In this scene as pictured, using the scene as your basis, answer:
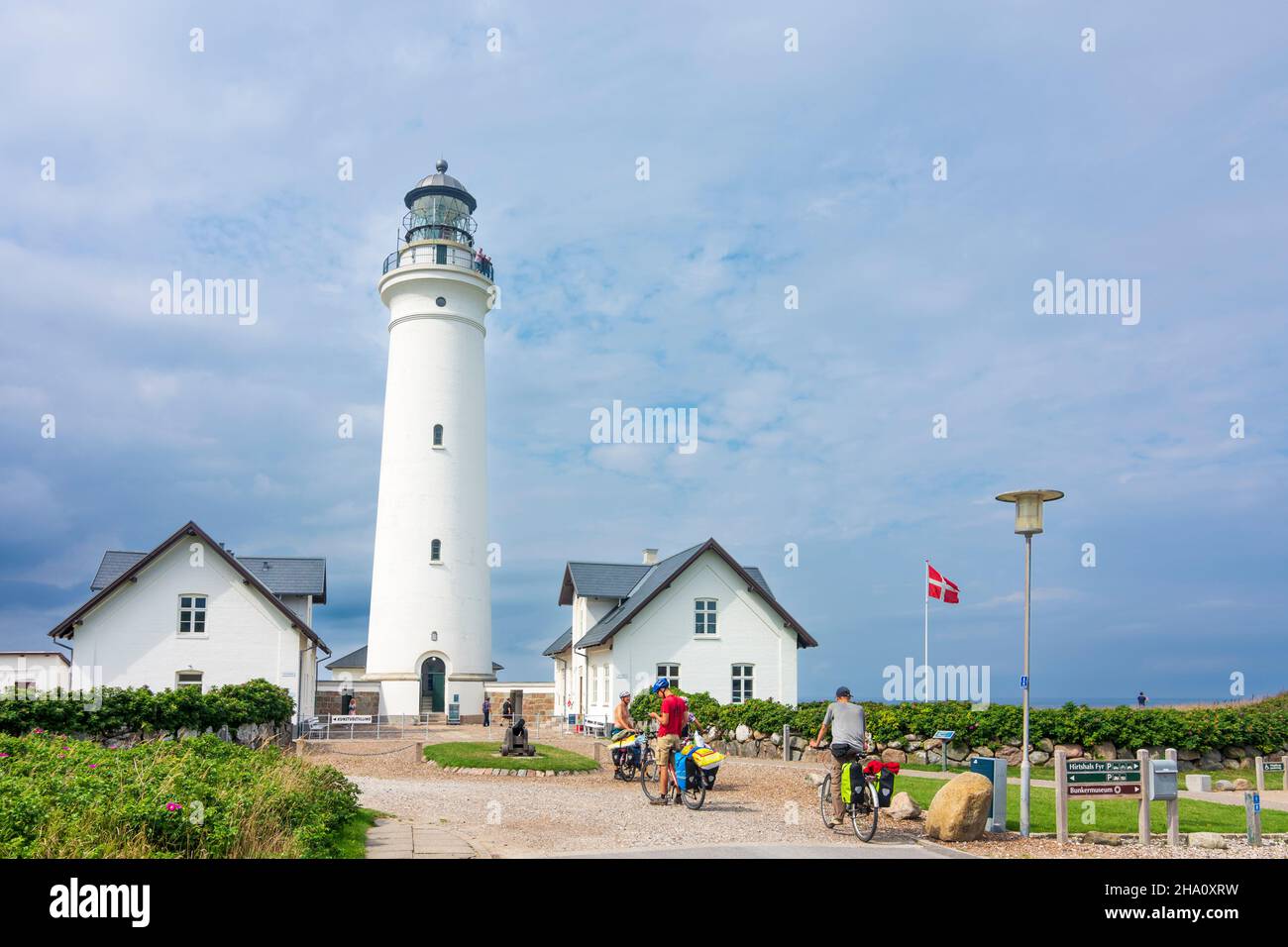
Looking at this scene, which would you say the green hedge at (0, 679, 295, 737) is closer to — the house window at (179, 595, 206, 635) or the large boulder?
the house window at (179, 595, 206, 635)

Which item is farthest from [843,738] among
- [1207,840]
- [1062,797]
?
[1207,840]

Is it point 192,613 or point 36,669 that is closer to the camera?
point 192,613

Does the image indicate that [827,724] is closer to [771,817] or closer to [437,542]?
[771,817]

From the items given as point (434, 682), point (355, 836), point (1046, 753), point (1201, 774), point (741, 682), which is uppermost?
point (355, 836)

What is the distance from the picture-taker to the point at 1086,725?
76.5 feet

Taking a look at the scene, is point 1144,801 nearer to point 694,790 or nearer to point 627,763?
point 694,790

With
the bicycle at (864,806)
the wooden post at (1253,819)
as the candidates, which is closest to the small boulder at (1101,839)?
the wooden post at (1253,819)

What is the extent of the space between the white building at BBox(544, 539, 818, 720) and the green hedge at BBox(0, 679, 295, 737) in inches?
527

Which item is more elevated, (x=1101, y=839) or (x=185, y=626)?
(x=185, y=626)

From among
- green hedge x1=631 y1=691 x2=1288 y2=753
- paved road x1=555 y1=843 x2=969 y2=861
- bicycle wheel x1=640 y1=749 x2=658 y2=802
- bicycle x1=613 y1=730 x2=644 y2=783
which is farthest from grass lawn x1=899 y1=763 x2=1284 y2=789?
paved road x1=555 y1=843 x2=969 y2=861

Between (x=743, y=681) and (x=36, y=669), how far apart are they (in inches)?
990

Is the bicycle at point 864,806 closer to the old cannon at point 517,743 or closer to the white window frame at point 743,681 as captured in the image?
the old cannon at point 517,743

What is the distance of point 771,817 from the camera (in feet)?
49.7
